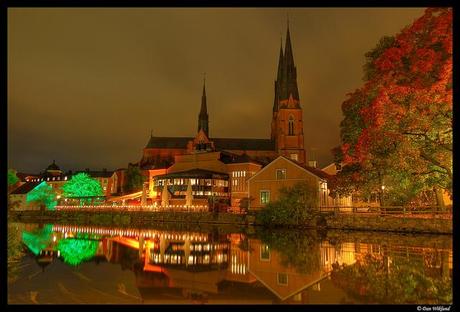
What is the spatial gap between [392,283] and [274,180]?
30.6m

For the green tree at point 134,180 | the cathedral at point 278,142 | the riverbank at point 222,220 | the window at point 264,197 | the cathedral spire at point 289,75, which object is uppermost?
the cathedral spire at point 289,75

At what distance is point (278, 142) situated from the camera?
91.6 m

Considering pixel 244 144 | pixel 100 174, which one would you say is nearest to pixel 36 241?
pixel 244 144

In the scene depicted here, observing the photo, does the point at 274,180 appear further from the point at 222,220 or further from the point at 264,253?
the point at 264,253

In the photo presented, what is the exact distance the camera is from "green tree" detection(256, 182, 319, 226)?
32094mm

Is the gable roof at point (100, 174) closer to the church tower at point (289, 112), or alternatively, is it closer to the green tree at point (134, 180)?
the green tree at point (134, 180)

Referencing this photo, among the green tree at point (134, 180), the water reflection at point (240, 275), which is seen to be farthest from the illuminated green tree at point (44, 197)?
the water reflection at point (240, 275)

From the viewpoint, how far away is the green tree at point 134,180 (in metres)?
75.6

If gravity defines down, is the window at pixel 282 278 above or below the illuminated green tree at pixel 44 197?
below

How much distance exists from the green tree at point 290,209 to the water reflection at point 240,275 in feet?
42.7

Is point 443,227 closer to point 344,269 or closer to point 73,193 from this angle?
point 344,269
